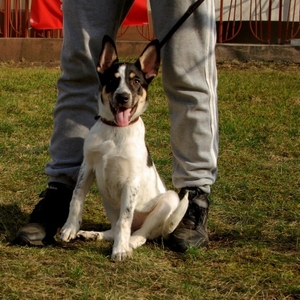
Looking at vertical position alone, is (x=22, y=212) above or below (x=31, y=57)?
below

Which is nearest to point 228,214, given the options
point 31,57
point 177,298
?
point 177,298

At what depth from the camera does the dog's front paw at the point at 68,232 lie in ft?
11.1

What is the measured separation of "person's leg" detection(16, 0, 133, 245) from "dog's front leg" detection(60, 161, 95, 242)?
13cm

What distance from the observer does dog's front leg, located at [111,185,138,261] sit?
322 centimetres

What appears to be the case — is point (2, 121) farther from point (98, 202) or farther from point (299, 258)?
point (299, 258)

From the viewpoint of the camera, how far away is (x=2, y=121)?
638 cm

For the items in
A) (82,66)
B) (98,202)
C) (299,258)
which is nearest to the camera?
(299,258)

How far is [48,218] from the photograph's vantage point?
359cm

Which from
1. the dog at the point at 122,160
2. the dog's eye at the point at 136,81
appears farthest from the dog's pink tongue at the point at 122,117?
the dog's eye at the point at 136,81

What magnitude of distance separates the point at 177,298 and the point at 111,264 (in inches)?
18.5

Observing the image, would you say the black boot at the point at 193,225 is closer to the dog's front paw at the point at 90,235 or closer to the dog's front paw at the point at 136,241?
the dog's front paw at the point at 136,241

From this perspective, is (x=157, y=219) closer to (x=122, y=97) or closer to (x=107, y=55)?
(x=122, y=97)

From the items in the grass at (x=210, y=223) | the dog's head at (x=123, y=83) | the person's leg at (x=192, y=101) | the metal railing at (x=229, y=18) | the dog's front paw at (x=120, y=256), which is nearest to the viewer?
the grass at (x=210, y=223)

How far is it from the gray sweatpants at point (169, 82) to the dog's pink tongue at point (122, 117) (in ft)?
1.09
